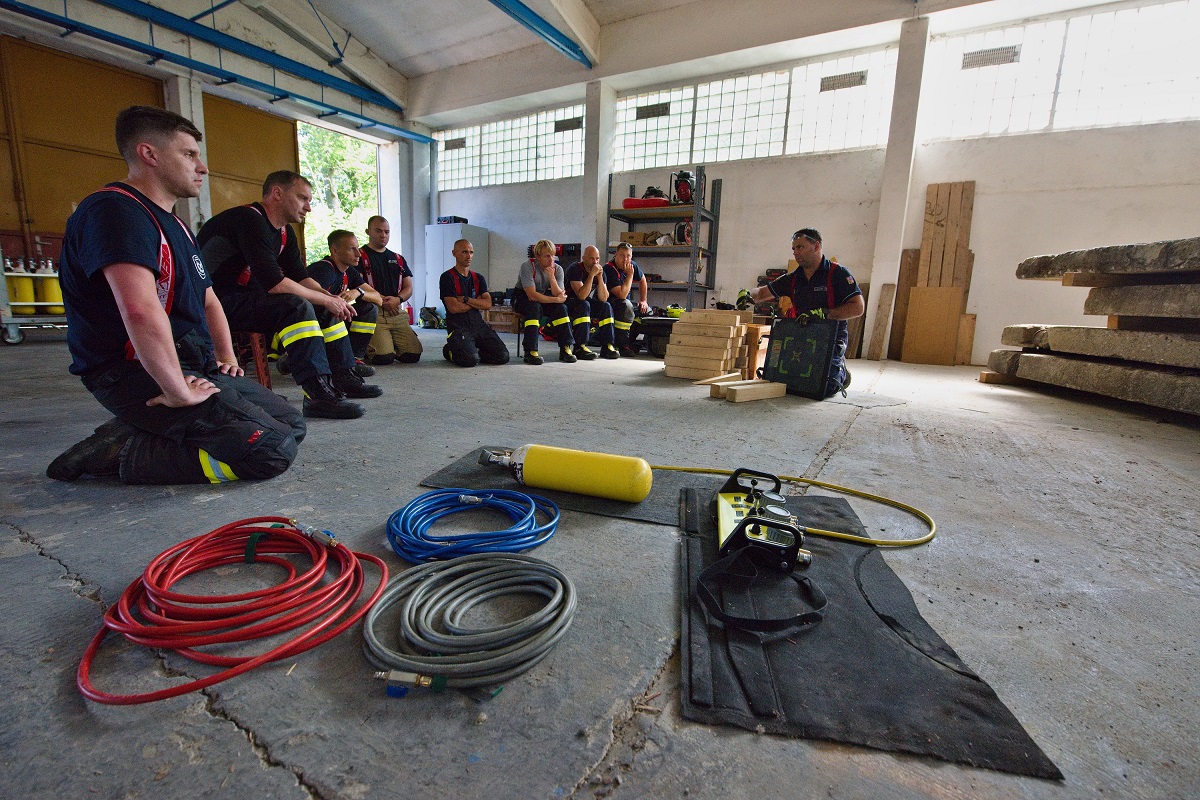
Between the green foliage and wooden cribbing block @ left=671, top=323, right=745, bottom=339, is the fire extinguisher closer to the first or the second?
wooden cribbing block @ left=671, top=323, right=745, bottom=339

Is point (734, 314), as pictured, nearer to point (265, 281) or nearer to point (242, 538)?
point (265, 281)

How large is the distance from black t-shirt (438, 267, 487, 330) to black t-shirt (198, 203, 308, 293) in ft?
8.20

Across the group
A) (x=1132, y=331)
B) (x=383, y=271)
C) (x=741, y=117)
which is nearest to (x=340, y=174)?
(x=741, y=117)

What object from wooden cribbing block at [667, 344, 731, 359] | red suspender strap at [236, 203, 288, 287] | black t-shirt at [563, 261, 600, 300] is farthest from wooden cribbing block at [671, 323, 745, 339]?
red suspender strap at [236, 203, 288, 287]

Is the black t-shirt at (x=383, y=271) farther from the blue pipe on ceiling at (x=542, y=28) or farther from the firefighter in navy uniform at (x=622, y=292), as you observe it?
the blue pipe on ceiling at (x=542, y=28)

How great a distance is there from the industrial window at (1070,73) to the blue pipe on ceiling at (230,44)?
9372 millimetres

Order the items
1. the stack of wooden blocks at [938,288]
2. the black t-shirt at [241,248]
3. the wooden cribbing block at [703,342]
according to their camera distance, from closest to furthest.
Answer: the black t-shirt at [241,248]
the wooden cribbing block at [703,342]
the stack of wooden blocks at [938,288]

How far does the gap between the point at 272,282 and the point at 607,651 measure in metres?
2.92

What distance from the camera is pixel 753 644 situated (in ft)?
3.64

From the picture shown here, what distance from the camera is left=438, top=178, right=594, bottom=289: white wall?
33.6 feet

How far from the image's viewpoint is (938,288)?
7.32m

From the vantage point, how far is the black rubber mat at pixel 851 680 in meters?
0.89

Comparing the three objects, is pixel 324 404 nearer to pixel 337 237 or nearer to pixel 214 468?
pixel 214 468

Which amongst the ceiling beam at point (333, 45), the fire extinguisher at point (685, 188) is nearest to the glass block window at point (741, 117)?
the fire extinguisher at point (685, 188)
